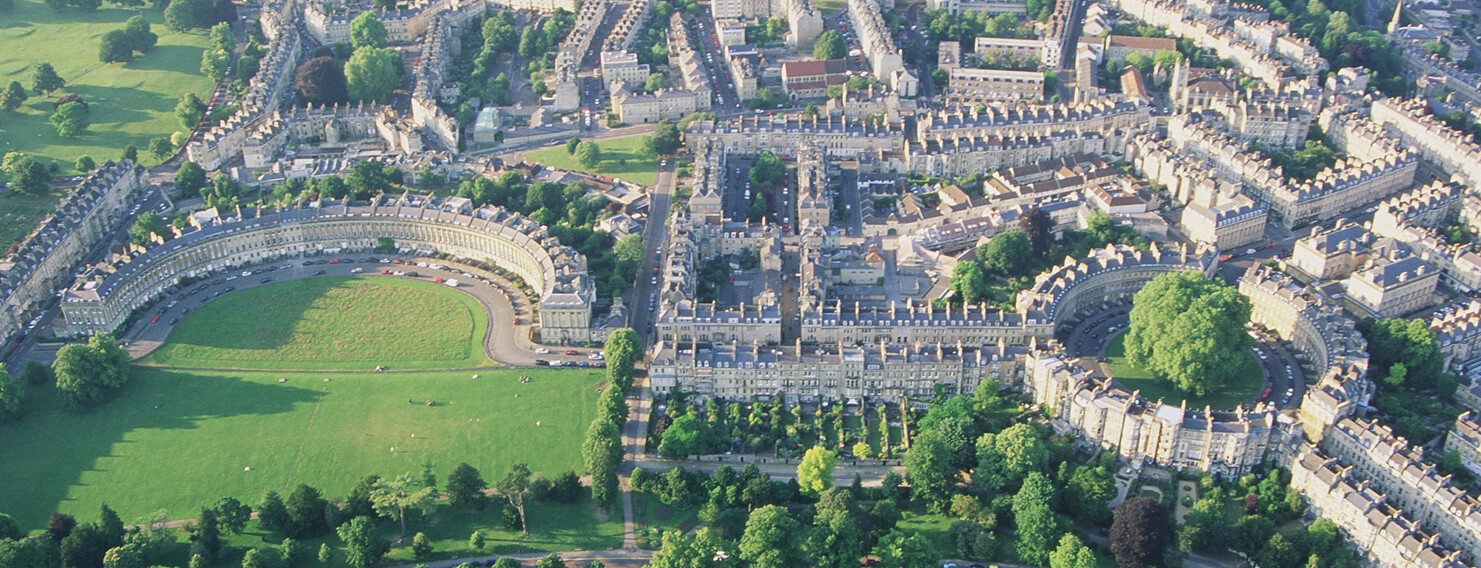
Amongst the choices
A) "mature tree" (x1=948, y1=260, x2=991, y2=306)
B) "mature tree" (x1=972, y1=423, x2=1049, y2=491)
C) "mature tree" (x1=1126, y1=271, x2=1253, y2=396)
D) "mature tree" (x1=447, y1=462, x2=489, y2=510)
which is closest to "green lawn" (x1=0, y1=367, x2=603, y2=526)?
"mature tree" (x1=447, y1=462, x2=489, y2=510)

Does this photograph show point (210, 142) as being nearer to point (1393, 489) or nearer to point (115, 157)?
point (115, 157)

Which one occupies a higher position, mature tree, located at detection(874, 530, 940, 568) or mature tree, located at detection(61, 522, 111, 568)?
mature tree, located at detection(61, 522, 111, 568)

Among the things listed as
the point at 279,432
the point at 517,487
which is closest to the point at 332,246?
the point at 279,432

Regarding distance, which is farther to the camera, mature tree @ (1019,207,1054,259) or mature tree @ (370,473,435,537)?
mature tree @ (1019,207,1054,259)

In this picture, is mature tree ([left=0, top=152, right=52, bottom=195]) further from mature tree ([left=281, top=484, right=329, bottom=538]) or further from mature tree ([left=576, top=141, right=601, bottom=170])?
mature tree ([left=281, top=484, right=329, bottom=538])

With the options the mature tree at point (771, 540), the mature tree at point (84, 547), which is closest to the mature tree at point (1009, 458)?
the mature tree at point (771, 540)

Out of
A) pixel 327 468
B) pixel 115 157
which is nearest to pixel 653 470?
pixel 327 468
